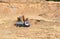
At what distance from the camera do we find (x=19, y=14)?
5.84m

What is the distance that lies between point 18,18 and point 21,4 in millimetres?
754

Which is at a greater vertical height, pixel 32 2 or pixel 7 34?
pixel 32 2

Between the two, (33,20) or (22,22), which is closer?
(22,22)

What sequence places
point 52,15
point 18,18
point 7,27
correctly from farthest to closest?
point 52,15 < point 18,18 < point 7,27

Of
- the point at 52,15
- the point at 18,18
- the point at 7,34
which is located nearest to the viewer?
the point at 7,34

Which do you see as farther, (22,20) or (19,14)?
(19,14)

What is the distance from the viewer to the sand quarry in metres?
4.64

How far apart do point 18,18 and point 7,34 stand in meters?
0.80

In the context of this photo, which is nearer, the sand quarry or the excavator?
the sand quarry

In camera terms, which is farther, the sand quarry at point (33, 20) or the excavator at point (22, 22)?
the excavator at point (22, 22)

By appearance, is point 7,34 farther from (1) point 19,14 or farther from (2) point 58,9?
(2) point 58,9

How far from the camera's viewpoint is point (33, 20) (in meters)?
5.45

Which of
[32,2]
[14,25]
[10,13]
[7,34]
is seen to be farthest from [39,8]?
[7,34]

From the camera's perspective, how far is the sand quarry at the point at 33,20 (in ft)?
15.2
